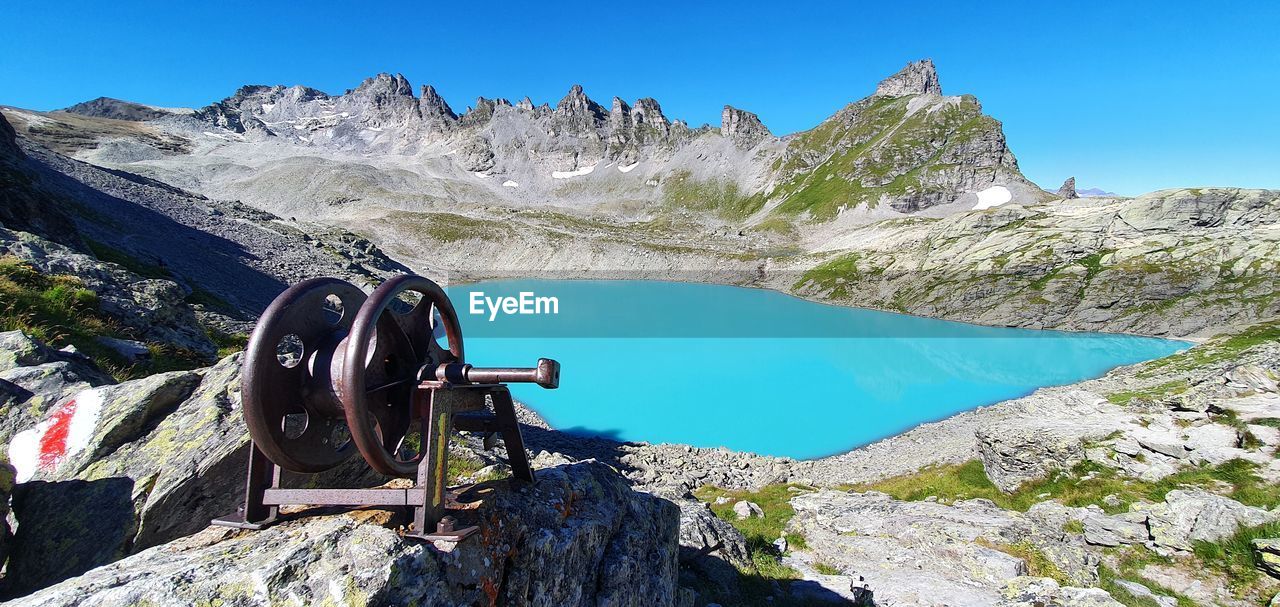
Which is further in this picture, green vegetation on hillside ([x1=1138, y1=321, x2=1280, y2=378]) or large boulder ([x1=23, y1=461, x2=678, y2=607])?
green vegetation on hillside ([x1=1138, y1=321, x2=1280, y2=378])

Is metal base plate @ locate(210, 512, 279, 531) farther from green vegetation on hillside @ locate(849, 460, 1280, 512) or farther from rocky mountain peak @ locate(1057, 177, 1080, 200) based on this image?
rocky mountain peak @ locate(1057, 177, 1080, 200)

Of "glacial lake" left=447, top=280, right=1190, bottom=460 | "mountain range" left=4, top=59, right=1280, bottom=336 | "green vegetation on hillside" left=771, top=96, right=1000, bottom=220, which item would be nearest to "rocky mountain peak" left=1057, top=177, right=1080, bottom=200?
"mountain range" left=4, top=59, right=1280, bottom=336

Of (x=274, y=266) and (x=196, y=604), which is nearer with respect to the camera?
(x=196, y=604)

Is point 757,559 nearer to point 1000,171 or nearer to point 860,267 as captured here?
point 860,267

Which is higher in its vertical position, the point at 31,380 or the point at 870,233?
the point at 870,233

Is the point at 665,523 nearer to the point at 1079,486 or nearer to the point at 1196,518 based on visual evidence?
the point at 1196,518

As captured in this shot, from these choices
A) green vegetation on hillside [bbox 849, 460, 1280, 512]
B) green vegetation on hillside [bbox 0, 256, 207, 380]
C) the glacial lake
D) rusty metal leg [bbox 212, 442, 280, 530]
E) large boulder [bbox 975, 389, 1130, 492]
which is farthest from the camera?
the glacial lake

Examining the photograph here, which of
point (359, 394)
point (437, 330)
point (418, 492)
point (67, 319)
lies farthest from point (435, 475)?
point (437, 330)

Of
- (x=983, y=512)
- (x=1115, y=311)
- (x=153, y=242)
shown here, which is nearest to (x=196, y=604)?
(x=983, y=512)
